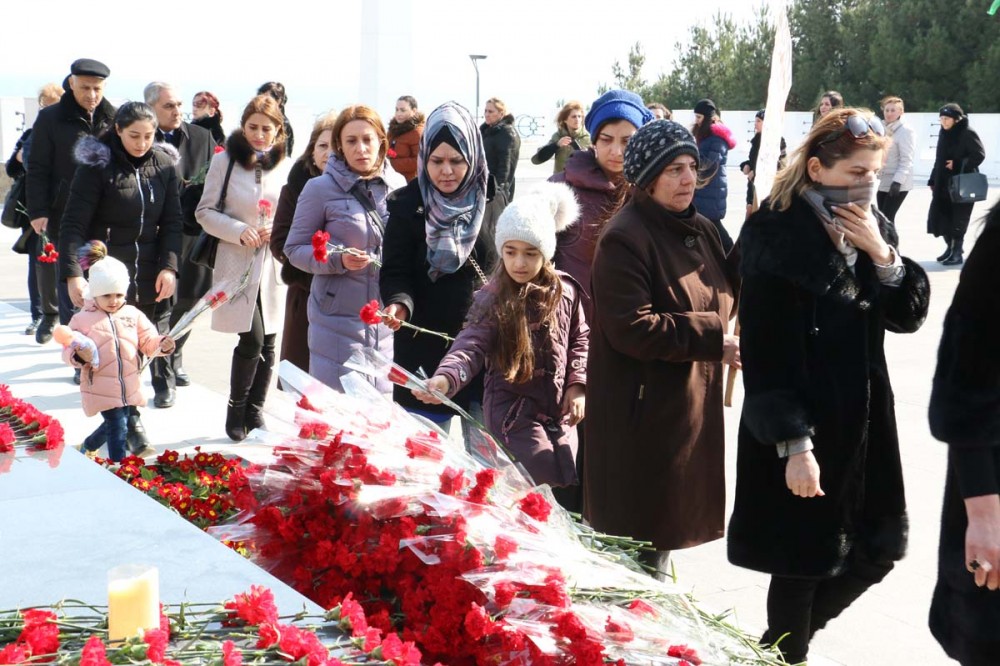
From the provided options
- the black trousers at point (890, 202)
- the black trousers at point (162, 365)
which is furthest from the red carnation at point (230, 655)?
the black trousers at point (890, 202)

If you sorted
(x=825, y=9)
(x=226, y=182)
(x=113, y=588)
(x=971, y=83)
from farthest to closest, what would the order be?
(x=825, y=9) → (x=971, y=83) → (x=226, y=182) → (x=113, y=588)

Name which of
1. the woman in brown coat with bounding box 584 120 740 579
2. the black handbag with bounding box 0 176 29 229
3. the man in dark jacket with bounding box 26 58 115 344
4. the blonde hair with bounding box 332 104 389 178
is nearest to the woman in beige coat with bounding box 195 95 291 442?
the blonde hair with bounding box 332 104 389 178

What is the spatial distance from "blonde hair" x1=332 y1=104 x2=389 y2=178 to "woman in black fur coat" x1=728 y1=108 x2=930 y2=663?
228cm

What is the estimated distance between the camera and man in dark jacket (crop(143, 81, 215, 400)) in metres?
7.36

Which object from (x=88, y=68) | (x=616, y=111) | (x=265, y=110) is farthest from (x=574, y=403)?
(x=88, y=68)

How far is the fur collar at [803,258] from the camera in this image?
3.07 metres

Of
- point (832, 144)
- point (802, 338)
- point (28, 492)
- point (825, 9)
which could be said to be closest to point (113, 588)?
point (28, 492)

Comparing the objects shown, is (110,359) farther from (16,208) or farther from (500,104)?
(500,104)

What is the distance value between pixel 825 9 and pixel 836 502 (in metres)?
43.7

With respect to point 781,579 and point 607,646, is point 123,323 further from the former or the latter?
point 607,646

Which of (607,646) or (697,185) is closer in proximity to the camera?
(607,646)

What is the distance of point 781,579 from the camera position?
3287 mm

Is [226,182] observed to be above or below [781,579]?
above

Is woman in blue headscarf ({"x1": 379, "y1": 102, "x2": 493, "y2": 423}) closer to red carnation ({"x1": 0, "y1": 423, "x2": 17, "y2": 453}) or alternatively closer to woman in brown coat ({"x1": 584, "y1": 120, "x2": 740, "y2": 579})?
woman in brown coat ({"x1": 584, "y1": 120, "x2": 740, "y2": 579})
